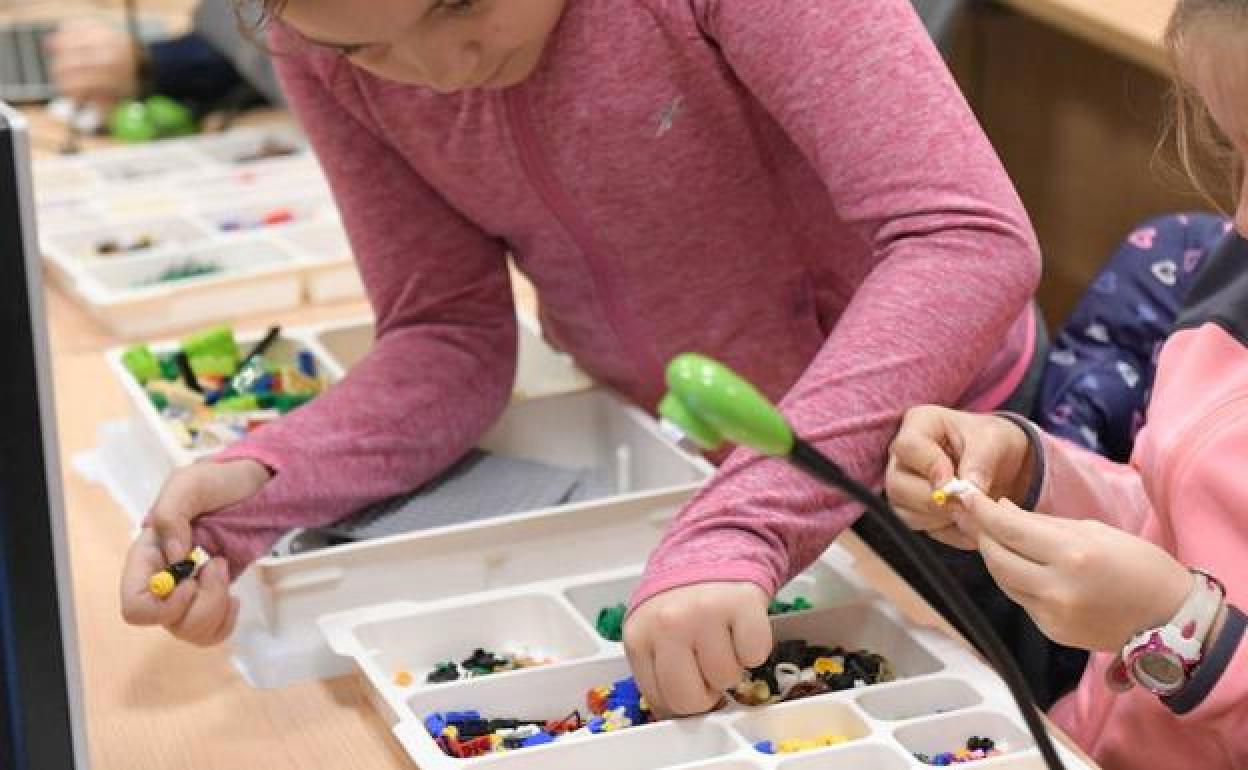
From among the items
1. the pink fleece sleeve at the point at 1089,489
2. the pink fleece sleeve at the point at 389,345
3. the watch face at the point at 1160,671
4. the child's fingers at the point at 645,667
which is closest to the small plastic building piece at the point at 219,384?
the pink fleece sleeve at the point at 389,345

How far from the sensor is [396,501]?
1.20m

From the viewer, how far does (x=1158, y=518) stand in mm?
1003

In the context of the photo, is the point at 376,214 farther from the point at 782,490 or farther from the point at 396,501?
the point at 782,490

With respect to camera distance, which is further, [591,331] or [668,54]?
[591,331]

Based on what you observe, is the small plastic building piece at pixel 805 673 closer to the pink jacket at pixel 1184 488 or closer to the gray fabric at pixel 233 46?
the pink jacket at pixel 1184 488

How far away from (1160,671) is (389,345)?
0.57 meters

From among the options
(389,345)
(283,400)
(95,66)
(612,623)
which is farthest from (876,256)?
(95,66)

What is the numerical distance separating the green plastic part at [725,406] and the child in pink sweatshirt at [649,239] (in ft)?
1.13

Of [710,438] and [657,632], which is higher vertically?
[710,438]

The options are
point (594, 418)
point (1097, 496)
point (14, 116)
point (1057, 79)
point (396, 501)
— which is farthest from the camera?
point (1057, 79)

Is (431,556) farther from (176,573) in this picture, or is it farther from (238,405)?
(238,405)

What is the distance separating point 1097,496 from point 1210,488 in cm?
7

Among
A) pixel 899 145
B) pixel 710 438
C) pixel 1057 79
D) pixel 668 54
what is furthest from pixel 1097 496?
pixel 1057 79

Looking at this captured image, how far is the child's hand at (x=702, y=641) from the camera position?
91 cm
